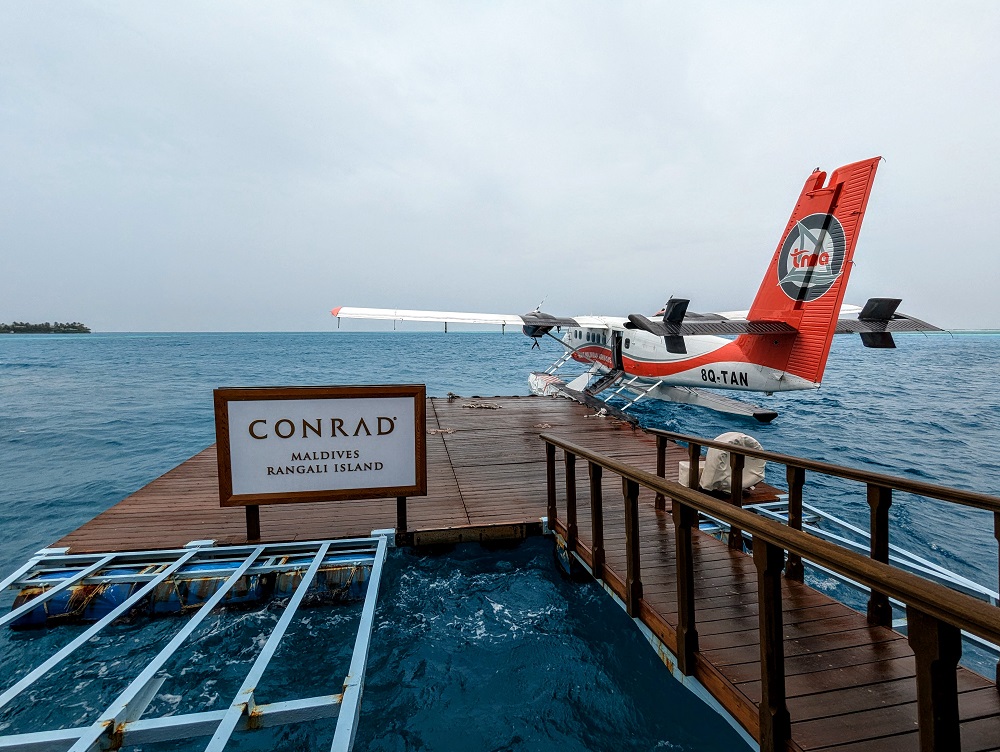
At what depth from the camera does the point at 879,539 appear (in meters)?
3.01

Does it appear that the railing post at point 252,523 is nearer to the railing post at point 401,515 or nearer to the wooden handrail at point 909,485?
the railing post at point 401,515

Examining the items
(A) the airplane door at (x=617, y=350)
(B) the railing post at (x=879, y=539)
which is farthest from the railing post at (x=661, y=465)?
(A) the airplane door at (x=617, y=350)

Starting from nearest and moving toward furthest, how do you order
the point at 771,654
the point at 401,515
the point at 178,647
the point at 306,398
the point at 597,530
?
the point at 771,654
the point at 178,647
the point at 597,530
the point at 306,398
the point at 401,515

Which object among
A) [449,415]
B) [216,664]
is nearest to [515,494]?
[216,664]

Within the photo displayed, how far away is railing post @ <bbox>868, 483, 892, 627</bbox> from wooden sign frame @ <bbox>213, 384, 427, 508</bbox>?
12.5 ft

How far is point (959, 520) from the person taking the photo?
839 centimetres

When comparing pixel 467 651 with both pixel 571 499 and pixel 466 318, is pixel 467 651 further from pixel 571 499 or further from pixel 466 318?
pixel 466 318

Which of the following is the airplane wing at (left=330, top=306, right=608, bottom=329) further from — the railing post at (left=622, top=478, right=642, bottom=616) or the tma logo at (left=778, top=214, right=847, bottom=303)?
the railing post at (left=622, top=478, right=642, bottom=616)

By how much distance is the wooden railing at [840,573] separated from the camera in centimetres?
136

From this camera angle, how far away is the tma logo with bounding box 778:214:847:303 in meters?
10.1

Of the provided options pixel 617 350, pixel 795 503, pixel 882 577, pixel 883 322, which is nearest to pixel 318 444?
pixel 795 503

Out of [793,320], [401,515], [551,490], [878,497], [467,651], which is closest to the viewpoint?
[878,497]

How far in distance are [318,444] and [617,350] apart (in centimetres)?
1394

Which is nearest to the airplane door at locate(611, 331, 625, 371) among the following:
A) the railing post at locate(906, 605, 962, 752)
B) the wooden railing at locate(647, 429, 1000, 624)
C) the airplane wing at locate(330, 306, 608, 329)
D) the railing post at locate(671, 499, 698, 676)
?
the airplane wing at locate(330, 306, 608, 329)
